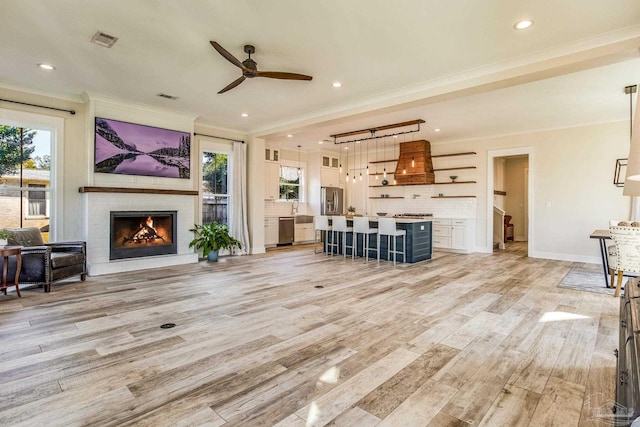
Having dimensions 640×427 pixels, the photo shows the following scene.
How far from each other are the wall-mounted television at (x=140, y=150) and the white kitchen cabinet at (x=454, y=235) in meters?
6.32

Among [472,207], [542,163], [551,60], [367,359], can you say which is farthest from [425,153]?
[367,359]

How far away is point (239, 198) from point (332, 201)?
3.57m

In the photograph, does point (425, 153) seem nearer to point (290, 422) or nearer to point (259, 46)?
point (259, 46)

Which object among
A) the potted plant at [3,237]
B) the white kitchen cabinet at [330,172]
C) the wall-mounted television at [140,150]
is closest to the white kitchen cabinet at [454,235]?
the white kitchen cabinet at [330,172]

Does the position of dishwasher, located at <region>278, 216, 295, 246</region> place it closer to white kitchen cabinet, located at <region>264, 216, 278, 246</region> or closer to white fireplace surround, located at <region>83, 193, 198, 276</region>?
white kitchen cabinet, located at <region>264, 216, 278, 246</region>

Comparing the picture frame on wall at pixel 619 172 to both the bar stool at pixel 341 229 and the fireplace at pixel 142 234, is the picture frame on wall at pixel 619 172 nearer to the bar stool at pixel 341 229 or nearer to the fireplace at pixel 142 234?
the bar stool at pixel 341 229

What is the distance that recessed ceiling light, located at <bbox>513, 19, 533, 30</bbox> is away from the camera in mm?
3092

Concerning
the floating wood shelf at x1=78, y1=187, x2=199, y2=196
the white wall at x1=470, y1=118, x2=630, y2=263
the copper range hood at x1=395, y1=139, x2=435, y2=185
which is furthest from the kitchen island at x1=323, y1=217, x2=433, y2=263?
the floating wood shelf at x1=78, y1=187, x2=199, y2=196

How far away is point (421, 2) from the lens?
113 inches

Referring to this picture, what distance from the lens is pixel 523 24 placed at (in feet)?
10.3

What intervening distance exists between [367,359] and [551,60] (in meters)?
3.74

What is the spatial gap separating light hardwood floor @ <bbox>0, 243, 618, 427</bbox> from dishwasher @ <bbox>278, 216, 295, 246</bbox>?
4.78 meters

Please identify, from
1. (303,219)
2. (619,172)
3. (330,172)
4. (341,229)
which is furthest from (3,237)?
(619,172)

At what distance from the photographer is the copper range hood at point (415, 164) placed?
8602mm
